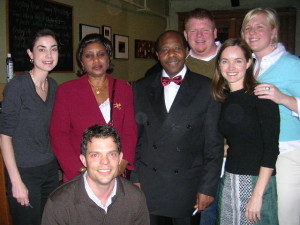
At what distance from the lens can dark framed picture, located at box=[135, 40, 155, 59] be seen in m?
7.36

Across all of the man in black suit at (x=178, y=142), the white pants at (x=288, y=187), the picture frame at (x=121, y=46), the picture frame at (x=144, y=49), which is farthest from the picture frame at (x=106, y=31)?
the white pants at (x=288, y=187)

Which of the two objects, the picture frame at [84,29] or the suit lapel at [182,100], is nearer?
the suit lapel at [182,100]

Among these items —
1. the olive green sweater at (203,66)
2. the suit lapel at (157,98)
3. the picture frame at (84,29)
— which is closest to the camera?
the suit lapel at (157,98)

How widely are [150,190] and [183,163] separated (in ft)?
1.12

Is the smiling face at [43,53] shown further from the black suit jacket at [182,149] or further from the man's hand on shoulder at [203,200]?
the man's hand on shoulder at [203,200]

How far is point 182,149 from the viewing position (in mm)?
2197

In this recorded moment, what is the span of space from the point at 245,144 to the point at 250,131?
96 millimetres

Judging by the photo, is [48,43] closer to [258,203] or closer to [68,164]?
[68,164]

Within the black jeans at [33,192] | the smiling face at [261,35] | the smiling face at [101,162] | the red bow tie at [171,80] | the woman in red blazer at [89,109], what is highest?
the smiling face at [261,35]

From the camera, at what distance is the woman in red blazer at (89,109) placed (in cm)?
229

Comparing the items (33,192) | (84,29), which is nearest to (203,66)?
(33,192)

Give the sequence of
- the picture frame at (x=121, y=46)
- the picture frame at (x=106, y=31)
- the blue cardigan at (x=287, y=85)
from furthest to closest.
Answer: the picture frame at (x=121, y=46), the picture frame at (x=106, y=31), the blue cardigan at (x=287, y=85)

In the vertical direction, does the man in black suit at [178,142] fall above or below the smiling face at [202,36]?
below

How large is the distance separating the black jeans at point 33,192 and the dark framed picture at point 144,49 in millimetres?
5263
